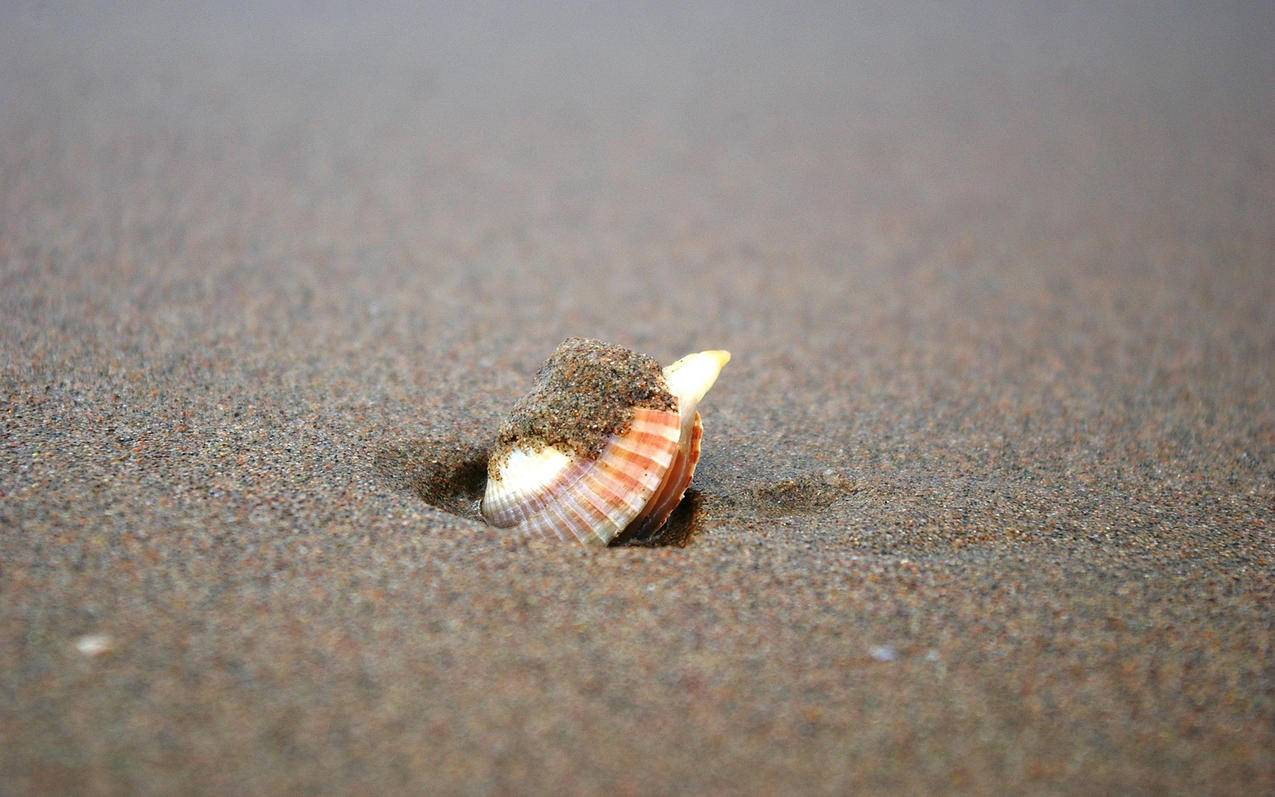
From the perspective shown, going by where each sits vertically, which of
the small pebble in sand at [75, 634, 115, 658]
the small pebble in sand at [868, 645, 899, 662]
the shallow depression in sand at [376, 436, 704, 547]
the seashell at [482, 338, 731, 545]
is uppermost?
the seashell at [482, 338, 731, 545]

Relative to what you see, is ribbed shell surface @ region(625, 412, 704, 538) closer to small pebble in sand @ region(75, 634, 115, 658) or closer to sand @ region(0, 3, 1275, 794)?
sand @ region(0, 3, 1275, 794)

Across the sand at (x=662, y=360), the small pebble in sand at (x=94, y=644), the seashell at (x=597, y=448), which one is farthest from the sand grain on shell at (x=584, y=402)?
the small pebble in sand at (x=94, y=644)

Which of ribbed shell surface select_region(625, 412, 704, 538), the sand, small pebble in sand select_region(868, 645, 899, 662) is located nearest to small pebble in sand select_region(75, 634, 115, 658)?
the sand

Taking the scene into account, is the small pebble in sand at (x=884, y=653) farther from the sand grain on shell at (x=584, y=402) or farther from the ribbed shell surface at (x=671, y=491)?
the sand grain on shell at (x=584, y=402)

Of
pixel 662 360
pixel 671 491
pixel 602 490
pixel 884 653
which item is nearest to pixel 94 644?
pixel 602 490

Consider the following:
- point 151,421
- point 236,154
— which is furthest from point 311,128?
point 151,421

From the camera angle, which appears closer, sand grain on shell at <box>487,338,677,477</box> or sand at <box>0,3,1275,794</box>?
sand at <box>0,3,1275,794</box>

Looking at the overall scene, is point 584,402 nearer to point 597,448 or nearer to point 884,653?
point 597,448

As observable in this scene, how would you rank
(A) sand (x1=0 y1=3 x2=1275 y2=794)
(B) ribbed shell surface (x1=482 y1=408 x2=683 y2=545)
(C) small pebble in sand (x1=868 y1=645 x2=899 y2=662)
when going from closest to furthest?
(A) sand (x1=0 y1=3 x2=1275 y2=794) < (C) small pebble in sand (x1=868 y1=645 x2=899 y2=662) < (B) ribbed shell surface (x1=482 y1=408 x2=683 y2=545)
